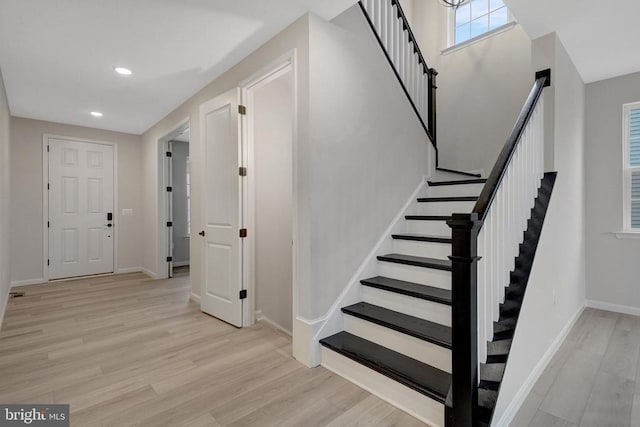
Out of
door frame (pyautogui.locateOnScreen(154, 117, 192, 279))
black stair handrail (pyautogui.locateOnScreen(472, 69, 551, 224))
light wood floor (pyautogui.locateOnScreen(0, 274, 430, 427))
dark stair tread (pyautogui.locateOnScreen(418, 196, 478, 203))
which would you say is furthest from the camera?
door frame (pyautogui.locateOnScreen(154, 117, 192, 279))

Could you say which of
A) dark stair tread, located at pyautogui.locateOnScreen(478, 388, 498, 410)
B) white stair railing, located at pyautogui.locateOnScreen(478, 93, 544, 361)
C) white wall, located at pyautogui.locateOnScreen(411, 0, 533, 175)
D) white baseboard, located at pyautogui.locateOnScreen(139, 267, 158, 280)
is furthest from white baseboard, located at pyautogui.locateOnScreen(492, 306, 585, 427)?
white baseboard, located at pyautogui.locateOnScreen(139, 267, 158, 280)

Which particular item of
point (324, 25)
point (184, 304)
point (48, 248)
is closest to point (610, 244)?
point (324, 25)

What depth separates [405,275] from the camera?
A: 8.36 feet

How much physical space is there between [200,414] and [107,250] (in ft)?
15.9

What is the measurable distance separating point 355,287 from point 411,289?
1.50ft

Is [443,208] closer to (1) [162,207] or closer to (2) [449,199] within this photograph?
(2) [449,199]

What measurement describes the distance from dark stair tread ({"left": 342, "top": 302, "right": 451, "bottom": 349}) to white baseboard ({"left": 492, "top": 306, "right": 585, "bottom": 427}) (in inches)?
16.8

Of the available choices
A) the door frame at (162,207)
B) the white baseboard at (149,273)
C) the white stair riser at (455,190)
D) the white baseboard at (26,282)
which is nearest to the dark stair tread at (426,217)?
→ the white stair riser at (455,190)

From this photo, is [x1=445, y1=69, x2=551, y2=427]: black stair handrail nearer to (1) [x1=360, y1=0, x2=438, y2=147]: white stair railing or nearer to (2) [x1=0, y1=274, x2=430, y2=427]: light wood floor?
(2) [x1=0, y1=274, x2=430, y2=427]: light wood floor

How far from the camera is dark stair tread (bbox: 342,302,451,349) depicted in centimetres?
191

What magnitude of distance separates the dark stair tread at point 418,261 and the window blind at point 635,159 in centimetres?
251

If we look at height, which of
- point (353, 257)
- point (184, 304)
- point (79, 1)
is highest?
point (79, 1)

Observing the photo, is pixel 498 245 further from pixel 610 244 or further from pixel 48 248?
pixel 48 248

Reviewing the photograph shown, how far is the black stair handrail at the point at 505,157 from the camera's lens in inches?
58.5
